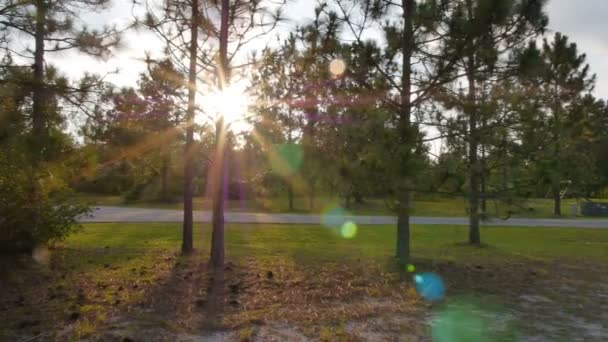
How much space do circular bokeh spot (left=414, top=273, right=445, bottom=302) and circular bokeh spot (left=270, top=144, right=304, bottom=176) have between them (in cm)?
236

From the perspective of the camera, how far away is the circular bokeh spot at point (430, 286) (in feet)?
20.6

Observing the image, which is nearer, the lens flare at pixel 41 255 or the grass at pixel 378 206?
the grass at pixel 378 206

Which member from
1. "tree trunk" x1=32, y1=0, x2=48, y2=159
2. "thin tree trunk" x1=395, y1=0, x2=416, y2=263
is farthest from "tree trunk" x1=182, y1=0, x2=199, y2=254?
"thin tree trunk" x1=395, y1=0, x2=416, y2=263

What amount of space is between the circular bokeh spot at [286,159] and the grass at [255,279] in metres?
1.57

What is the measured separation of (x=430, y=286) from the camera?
687 centimetres

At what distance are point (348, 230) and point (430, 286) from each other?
9453 millimetres

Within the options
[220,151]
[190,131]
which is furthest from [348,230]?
[220,151]

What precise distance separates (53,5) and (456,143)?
593cm

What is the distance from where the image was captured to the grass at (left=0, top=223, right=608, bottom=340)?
5000 millimetres

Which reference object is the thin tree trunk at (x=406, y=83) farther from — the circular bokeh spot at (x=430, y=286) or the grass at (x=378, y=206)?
the circular bokeh spot at (x=430, y=286)

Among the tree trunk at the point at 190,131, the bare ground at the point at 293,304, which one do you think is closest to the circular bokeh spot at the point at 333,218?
the tree trunk at the point at 190,131

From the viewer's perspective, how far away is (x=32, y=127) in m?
5.59

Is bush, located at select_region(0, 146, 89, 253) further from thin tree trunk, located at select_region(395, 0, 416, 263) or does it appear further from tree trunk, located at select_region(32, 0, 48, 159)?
thin tree trunk, located at select_region(395, 0, 416, 263)

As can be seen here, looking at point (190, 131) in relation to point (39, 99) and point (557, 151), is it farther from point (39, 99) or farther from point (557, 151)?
point (557, 151)
